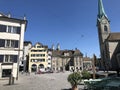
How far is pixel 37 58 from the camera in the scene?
71.1 metres

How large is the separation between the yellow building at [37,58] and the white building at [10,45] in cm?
4460

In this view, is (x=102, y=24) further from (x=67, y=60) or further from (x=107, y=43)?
(x=67, y=60)

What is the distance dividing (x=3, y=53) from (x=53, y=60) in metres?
55.6

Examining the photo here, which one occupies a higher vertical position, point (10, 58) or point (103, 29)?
point (103, 29)

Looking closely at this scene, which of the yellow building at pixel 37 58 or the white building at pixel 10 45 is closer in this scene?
the white building at pixel 10 45

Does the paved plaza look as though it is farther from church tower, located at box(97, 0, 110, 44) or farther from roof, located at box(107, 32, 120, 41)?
church tower, located at box(97, 0, 110, 44)

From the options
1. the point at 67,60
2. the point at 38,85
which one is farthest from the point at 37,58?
the point at 38,85

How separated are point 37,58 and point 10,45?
45.4m

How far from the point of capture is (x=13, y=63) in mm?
25891

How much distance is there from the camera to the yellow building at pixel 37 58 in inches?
2776

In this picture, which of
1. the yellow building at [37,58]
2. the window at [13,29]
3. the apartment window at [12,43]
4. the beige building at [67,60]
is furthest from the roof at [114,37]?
the apartment window at [12,43]

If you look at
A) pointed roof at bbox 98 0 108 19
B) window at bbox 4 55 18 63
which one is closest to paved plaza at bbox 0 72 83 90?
window at bbox 4 55 18 63

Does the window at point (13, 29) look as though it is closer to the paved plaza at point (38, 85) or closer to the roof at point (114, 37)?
the paved plaza at point (38, 85)

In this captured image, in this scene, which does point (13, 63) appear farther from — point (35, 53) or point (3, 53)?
point (35, 53)
